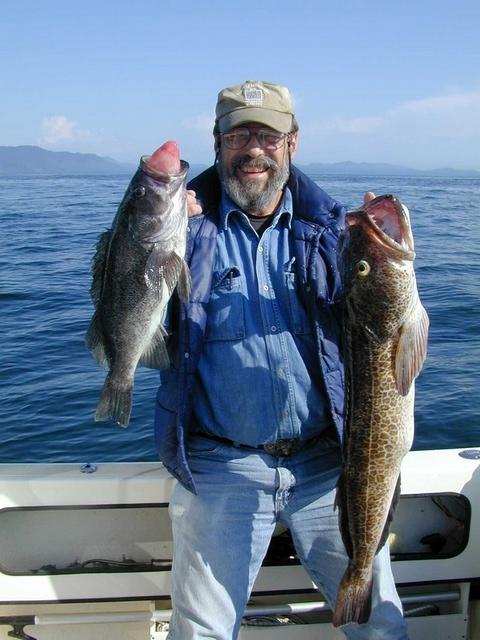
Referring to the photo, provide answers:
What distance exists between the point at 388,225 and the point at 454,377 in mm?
7508

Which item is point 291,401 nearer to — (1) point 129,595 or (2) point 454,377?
(1) point 129,595

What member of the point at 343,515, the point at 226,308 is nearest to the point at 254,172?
the point at 226,308

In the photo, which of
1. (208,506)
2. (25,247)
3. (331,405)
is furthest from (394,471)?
(25,247)

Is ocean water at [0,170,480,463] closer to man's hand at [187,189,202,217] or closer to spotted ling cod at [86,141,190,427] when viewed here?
spotted ling cod at [86,141,190,427]

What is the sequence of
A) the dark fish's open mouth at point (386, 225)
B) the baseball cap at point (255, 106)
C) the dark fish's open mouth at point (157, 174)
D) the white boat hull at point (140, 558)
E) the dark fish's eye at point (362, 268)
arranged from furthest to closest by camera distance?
the white boat hull at point (140, 558) → the baseball cap at point (255, 106) → the dark fish's open mouth at point (157, 174) → the dark fish's eye at point (362, 268) → the dark fish's open mouth at point (386, 225)

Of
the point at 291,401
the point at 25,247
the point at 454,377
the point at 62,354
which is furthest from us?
the point at 25,247

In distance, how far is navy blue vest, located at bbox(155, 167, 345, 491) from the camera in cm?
345

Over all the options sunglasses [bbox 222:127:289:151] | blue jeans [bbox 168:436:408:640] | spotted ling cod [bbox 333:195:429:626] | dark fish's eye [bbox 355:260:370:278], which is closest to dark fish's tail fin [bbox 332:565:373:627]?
spotted ling cod [bbox 333:195:429:626]

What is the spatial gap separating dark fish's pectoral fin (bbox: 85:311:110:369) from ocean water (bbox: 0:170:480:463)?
443 cm

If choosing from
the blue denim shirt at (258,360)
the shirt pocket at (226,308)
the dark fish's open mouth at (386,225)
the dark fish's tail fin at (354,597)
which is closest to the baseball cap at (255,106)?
the blue denim shirt at (258,360)

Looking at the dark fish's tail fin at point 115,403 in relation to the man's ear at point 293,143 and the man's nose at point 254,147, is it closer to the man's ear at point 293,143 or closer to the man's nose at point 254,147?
the man's nose at point 254,147

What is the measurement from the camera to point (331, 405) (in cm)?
343

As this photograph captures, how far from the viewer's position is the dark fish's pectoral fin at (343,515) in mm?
3287

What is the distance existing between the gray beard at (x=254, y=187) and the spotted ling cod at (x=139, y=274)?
623mm
